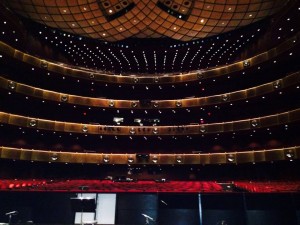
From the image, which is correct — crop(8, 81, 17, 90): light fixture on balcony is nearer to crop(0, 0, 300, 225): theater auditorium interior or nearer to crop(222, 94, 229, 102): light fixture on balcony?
crop(0, 0, 300, 225): theater auditorium interior

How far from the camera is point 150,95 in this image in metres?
31.6

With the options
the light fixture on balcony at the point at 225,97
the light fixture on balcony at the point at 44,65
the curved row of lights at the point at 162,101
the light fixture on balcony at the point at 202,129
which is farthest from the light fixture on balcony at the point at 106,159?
the light fixture on balcony at the point at 225,97

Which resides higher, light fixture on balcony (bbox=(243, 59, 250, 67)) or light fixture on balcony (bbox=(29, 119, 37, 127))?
light fixture on balcony (bbox=(243, 59, 250, 67))

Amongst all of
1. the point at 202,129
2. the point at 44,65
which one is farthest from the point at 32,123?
the point at 202,129

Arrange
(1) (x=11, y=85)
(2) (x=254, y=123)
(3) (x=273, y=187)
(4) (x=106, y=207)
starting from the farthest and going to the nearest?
1. (2) (x=254, y=123)
2. (1) (x=11, y=85)
3. (3) (x=273, y=187)
4. (4) (x=106, y=207)

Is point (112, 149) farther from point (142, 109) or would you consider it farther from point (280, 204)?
point (280, 204)

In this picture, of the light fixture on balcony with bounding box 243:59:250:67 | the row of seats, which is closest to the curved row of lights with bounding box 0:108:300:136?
the light fixture on balcony with bounding box 243:59:250:67

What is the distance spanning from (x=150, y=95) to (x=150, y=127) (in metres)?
5.29

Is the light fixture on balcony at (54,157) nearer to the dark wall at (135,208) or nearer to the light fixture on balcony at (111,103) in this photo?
the light fixture on balcony at (111,103)

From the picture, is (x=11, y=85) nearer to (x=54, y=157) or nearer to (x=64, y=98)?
(x=64, y=98)

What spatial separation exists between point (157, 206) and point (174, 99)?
1882 cm

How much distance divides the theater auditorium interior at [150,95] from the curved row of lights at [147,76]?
0.39 feet

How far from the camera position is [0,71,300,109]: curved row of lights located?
2253 centimetres

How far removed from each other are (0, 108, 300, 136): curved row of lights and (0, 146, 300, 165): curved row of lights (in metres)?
2.30
